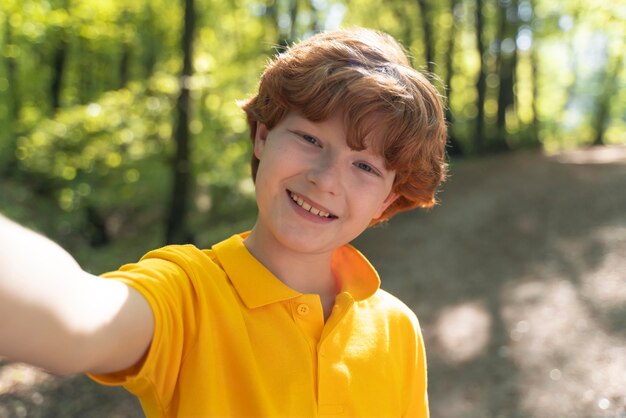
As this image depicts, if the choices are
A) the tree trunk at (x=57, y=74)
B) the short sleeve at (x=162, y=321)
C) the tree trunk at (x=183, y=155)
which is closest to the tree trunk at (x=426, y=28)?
the tree trunk at (x=183, y=155)

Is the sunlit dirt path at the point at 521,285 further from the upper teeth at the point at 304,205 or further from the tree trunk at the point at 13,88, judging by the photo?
the tree trunk at the point at 13,88

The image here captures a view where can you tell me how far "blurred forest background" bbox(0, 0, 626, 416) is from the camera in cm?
1005

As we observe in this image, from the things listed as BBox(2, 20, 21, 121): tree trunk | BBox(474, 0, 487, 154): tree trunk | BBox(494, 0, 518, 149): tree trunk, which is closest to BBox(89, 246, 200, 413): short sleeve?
BBox(474, 0, 487, 154): tree trunk

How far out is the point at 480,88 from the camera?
15.7m

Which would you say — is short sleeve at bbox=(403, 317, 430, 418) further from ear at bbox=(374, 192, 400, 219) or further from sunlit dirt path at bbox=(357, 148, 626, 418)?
sunlit dirt path at bbox=(357, 148, 626, 418)

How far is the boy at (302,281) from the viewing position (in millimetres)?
1238

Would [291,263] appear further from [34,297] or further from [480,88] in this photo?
[480,88]

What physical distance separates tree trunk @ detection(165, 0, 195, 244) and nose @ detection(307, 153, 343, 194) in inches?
318

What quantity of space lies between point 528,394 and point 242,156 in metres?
6.11

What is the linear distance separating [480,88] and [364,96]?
15056 mm

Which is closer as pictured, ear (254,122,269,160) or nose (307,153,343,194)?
nose (307,153,343,194)

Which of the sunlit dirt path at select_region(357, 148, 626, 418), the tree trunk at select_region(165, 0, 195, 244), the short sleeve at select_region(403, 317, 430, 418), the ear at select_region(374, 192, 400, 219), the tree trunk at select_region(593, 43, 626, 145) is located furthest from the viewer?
the tree trunk at select_region(593, 43, 626, 145)

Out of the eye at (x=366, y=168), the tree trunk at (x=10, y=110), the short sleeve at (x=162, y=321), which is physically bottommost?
the tree trunk at (x=10, y=110)

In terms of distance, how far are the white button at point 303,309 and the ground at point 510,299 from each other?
498 cm
